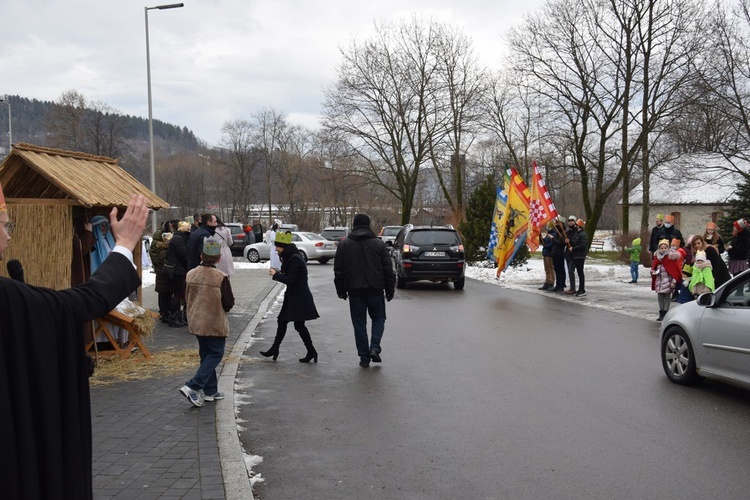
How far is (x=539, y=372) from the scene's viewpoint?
8.32m

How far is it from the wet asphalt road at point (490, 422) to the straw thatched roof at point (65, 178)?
276 centimetres

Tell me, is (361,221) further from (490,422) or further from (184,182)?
(184,182)

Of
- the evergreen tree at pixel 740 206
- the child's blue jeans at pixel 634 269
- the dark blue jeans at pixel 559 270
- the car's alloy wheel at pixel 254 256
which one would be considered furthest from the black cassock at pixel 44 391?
the car's alloy wheel at pixel 254 256

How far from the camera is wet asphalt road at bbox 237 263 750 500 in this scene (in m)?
4.75

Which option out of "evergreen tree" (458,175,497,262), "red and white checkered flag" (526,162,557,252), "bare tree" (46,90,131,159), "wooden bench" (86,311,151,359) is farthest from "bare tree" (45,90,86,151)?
"wooden bench" (86,311,151,359)

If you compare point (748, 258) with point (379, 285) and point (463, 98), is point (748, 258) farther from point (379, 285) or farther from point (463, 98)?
point (463, 98)

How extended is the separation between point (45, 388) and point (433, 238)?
17.3m

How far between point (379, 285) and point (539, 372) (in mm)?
2197

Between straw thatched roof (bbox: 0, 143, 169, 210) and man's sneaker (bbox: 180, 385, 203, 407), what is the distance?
2.68 meters

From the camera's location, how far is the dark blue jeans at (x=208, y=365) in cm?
667

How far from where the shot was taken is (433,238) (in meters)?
19.2

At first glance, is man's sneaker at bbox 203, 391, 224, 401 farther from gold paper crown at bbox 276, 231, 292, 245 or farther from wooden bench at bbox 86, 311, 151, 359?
gold paper crown at bbox 276, 231, 292, 245

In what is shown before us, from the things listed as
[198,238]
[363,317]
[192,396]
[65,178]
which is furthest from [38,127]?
[192,396]

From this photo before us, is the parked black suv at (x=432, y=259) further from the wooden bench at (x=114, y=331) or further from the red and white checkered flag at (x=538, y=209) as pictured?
the wooden bench at (x=114, y=331)
